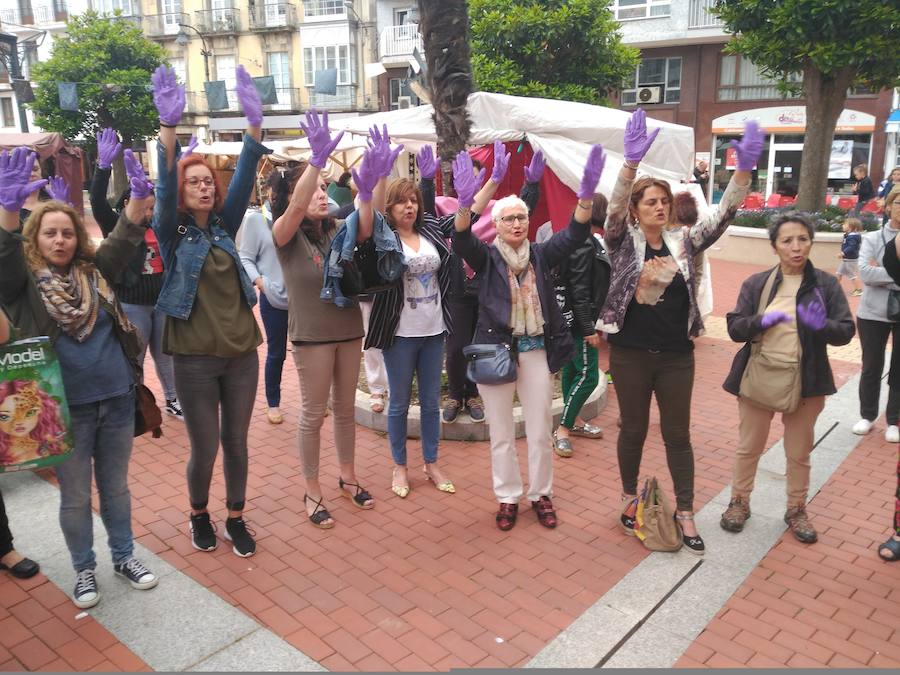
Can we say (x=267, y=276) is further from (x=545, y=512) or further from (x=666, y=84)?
(x=666, y=84)

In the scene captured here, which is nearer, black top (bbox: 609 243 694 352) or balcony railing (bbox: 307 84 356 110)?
black top (bbox: 609 243 694 352)

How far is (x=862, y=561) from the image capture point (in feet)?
12.6

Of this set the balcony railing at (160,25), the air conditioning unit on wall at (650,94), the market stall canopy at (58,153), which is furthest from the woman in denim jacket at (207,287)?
the balcony railing at (160,25)

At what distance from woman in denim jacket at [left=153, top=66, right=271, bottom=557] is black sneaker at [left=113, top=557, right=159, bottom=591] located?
552 mm

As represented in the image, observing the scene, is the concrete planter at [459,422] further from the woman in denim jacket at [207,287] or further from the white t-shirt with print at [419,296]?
the woman in denim jacket at [207,287]

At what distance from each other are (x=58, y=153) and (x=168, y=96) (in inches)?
512

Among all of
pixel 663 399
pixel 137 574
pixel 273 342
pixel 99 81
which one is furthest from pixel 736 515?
pixel 99 81

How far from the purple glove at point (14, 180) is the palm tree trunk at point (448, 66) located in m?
4.17

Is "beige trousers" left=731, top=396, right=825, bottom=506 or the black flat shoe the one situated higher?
"beige trousers" left=731, top=396, right=825, bottom=506

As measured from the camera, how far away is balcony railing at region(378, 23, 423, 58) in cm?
3238

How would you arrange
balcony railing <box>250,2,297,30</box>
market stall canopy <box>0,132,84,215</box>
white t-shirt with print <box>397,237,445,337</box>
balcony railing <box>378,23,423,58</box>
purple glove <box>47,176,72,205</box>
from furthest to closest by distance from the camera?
balcony railing <box>250,2,297,30</box> → balcony railing <box>378,23,423,58</box> → market stall canopy <box>0,132,84,215</box> → purple glove <box>47,176,72,205</box> → white t-shirt with print <box>397,237,445,337</box>

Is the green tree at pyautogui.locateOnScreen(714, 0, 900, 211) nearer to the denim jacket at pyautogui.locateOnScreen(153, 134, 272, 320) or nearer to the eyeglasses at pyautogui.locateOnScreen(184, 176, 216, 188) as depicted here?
the denim jacket at pyautogui.locateOnScreen(153, 134, 272, 320)

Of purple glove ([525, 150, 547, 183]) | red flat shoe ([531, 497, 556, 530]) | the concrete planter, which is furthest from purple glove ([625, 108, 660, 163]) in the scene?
the concrete planter

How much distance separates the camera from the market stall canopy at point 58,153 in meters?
12.8
